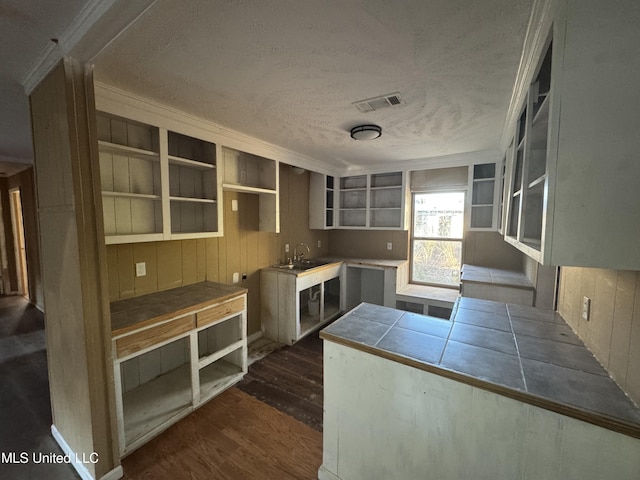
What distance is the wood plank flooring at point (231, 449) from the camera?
1616mm

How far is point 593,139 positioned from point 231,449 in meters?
2.44

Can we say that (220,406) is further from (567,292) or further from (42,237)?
(567,292)

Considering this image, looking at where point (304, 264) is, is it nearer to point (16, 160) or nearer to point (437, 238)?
point (437, 238)

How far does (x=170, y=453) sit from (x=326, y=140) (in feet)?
9.39

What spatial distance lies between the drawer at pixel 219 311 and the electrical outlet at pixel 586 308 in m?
2.33

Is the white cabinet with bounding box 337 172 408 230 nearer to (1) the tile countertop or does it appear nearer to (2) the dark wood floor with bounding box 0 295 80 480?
(1) the tile countertop

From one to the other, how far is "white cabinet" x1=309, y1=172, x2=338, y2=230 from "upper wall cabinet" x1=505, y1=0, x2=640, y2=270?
3323 mm

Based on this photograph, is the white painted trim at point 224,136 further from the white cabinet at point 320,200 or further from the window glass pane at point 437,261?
the window glass pane at point 437,261

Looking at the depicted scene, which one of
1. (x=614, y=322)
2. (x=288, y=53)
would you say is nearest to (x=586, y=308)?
(x=614, y=322)

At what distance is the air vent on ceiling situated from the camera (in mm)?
1776

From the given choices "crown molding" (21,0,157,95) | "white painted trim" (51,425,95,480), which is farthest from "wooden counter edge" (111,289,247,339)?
"crown molding" (21,0,157,95)

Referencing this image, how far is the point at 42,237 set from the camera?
5.44 ft

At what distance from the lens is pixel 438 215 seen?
3.95 m

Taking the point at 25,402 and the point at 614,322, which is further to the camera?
the point at 25,402
